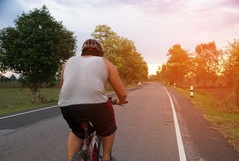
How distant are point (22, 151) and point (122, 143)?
89.0 inches

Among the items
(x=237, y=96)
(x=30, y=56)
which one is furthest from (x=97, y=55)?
(x=237, y=96)

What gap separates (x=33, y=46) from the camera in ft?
54.6

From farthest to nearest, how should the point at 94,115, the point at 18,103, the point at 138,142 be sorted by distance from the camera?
the point at 18,103, the point at 138,142, the point at 94,115

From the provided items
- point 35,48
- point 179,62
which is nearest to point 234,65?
point 35,48

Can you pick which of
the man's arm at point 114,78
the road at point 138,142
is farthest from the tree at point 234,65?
the man's arm at point 114,78

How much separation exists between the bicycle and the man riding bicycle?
0.09 metres

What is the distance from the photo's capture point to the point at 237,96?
62.1 feet

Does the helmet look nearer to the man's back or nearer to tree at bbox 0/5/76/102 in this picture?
the man's back

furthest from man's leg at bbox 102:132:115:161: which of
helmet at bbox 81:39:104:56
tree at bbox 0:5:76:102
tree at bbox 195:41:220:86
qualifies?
tree at bbox 195:41:220:86

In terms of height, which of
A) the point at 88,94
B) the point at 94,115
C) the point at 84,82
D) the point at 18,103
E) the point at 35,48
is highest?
the point at 35,48

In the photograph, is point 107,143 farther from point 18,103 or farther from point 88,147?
point 18,103

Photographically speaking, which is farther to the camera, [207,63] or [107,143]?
[207,63]

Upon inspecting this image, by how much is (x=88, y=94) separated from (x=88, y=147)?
0.68m

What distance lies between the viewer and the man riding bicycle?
8.89 feet
